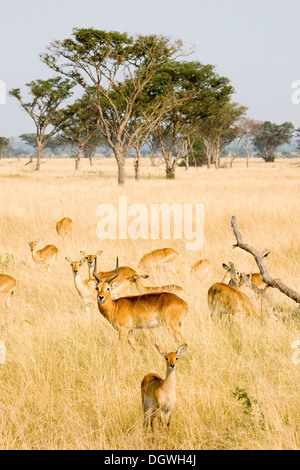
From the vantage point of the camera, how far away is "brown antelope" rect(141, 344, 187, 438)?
9.73 ft

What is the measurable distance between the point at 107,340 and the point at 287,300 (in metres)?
2.53

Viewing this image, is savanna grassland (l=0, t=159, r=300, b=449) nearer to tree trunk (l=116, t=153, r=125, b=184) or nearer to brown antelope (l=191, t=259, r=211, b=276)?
brown antelope (l=191, t=259, r=211, b=276)

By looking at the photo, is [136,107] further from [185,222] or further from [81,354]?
[81,354]

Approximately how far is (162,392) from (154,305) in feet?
6.13

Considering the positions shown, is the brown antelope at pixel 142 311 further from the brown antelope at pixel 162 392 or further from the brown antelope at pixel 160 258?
the brown antelope at pixel 160 258

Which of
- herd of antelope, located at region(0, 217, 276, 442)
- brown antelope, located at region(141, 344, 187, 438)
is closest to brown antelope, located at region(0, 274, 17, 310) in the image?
herd of antelope, located at region(0, 217, 276, 442)

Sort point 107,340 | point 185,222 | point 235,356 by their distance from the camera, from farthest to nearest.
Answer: point 185,222 < point 107,340 < point 235,356

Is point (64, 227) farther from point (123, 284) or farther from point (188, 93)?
point (188, 93)

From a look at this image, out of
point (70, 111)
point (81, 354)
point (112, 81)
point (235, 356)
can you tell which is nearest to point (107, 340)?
point (81, 354)

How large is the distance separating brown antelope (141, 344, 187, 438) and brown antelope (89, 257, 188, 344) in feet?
5.33

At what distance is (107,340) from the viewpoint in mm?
5055

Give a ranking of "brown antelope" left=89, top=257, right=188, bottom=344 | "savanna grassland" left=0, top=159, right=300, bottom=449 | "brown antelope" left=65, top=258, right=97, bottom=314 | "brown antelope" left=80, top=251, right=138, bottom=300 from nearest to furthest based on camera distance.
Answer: "savanna grassland" left=0, top=159, right=300, bottom=449
"brown antelope" left=89, top=257, right=188, bottom=344
"brown antelope" left=80, top=251, right=138, bottom=300
"brown antelope" left=65, top=258, right=97, bottom=314

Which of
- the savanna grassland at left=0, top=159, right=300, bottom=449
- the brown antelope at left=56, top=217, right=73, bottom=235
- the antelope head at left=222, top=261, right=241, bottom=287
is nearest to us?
the savanna grassland at left=0, top=159, right=300, bottom=449

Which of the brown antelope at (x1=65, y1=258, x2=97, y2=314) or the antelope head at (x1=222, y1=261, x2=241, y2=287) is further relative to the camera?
the brown antelope at (x1=65, y1=258, x2=97, y2=314)
